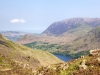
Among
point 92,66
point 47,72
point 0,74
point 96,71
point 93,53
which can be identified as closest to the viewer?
point 96,71

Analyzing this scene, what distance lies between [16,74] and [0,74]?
12.9 ft

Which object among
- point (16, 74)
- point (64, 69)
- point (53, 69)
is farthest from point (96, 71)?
point (16, 74)

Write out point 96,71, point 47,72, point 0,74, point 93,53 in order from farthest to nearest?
point 0,74 < point 93,53 < point 47,72 < point 96,71

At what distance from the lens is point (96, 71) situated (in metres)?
22.9

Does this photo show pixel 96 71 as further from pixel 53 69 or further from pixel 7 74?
pixel 7 74

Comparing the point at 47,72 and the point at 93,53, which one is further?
the point at 93,53

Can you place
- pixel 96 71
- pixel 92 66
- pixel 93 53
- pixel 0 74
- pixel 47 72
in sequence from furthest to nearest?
pixel 0 74 < pixel 93 53 < pixel 47 72 < pixel 92 66 < pixel 96 71

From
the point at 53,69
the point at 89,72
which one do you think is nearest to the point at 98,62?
the point at 89,72

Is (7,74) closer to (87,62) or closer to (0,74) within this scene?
(0,74)

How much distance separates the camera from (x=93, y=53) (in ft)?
97.2

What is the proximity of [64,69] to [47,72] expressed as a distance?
2259 mm

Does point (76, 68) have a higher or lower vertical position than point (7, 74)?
higher

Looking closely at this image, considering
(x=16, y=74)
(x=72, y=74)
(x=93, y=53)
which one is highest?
(x=93, y=53)

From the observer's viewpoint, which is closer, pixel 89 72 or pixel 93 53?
pixel 89 72
